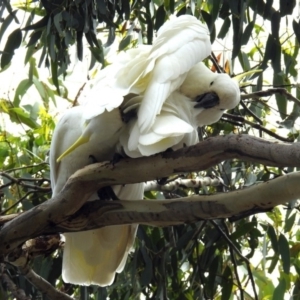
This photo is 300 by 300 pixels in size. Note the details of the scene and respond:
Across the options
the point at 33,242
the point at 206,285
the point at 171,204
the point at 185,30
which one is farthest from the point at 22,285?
the point at 185,30

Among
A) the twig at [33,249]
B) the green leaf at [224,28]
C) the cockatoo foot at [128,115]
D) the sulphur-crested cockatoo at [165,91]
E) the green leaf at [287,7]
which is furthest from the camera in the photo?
the green leaf at [224,28]

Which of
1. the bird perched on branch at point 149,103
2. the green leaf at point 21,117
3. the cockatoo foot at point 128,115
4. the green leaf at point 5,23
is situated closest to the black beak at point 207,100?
the bird perched on branch at point 149,103

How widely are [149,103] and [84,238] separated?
69 centimetres

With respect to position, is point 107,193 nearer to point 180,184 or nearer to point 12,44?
point 180,184

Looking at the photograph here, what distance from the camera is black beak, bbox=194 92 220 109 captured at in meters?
1.72

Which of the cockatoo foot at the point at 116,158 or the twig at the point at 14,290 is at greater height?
the cockatoo foot at the point at 116,158

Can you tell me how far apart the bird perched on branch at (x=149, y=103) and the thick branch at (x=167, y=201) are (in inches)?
2.1

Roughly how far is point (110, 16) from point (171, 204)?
756 millimetres

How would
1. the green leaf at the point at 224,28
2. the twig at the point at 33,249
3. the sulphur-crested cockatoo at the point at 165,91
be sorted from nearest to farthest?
1. the sulphur-crested cockatoo at the point at 165,91
2. the twig at the point at 33,249
3. the green leaf at the point at 224,28

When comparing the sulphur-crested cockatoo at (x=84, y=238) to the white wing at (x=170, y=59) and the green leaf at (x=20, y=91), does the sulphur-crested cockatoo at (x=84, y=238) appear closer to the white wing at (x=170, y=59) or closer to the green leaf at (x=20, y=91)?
the white wing at (x=170, y=59)

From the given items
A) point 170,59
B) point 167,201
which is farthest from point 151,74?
point 167,201

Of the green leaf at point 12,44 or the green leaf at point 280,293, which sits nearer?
the green leaf at point 12,44

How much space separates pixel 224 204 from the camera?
155 cm

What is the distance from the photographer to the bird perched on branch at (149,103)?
153cm
